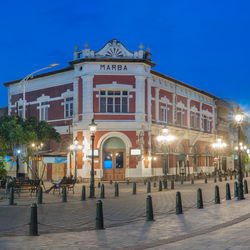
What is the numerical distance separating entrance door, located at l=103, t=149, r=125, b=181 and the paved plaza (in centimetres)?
1793

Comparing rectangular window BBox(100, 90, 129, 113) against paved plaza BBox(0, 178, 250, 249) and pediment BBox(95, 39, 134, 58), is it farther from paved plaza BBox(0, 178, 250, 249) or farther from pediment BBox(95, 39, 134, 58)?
paved plaza BBox(0, 178, 250, 249)

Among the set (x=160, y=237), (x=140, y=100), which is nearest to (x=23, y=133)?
(x=140, y=100)

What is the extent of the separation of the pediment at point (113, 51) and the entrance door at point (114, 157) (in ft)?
25.1

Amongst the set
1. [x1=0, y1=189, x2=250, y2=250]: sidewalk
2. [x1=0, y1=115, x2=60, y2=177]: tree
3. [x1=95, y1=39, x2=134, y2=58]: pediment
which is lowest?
[x1=0, y1=189, x2=250, y2=250]: sidewalk

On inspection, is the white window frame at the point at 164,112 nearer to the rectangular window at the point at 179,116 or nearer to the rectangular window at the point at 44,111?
the rectangular window at the point at 179,116

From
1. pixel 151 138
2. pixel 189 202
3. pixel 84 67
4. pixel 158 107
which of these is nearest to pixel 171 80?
pixel 158 107

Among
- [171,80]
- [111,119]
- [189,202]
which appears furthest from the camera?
[171,80]

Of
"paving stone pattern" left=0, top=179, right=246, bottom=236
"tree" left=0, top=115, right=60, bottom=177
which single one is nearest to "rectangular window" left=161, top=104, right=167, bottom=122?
"tree" left=0, top=115, right=60, bottom=177

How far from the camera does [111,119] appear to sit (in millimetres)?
33625

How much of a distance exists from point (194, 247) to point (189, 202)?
9.29 meters

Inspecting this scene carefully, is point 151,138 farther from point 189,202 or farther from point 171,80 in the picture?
point 189,202

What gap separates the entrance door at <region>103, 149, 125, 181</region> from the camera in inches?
1315

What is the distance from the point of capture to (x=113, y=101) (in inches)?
1346

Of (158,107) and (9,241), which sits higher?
(158,107)
